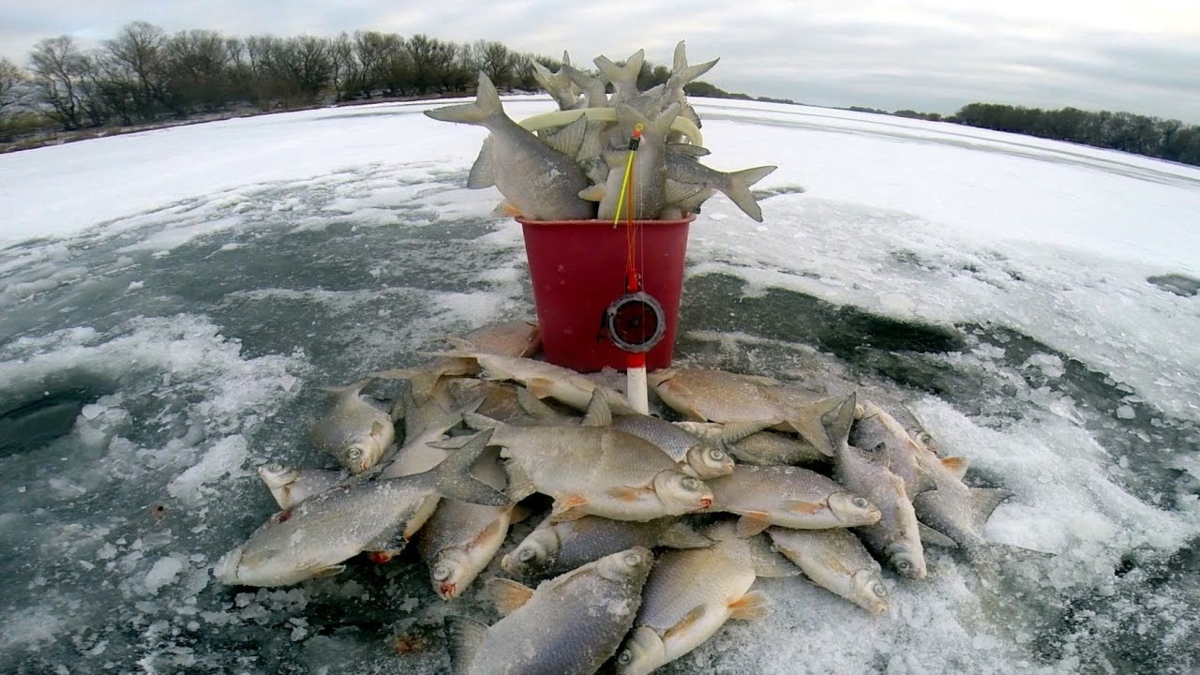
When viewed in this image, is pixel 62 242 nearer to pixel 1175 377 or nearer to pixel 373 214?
pixel 373 214

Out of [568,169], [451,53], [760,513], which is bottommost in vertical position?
[760,513]

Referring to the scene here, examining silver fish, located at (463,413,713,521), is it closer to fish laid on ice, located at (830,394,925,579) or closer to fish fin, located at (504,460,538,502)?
fish fin, located at (504,460,538,502)

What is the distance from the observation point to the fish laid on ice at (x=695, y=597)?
4.89ft

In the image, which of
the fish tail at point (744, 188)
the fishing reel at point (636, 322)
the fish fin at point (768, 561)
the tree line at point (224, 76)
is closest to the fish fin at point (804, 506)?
the fish fin at point (768, 561)

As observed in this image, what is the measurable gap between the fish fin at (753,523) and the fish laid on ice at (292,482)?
120 centimetres

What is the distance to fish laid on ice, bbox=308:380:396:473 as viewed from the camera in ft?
6.89

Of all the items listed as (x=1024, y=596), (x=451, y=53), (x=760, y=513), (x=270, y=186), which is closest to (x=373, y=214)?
(x=270, y=186)

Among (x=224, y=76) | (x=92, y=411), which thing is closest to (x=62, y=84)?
(x=224, y=76)

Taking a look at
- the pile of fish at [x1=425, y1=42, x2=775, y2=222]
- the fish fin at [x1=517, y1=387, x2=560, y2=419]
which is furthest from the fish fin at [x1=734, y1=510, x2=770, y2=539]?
the pile of fish at [x1=425, y1=42, x2=775, y2=222]

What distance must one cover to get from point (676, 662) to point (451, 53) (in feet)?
128

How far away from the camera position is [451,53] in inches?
1417

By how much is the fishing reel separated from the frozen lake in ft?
2.15

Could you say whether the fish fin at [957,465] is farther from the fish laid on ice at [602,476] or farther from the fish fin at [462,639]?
the fish fin at [462,639]

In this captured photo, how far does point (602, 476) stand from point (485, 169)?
124 cm
